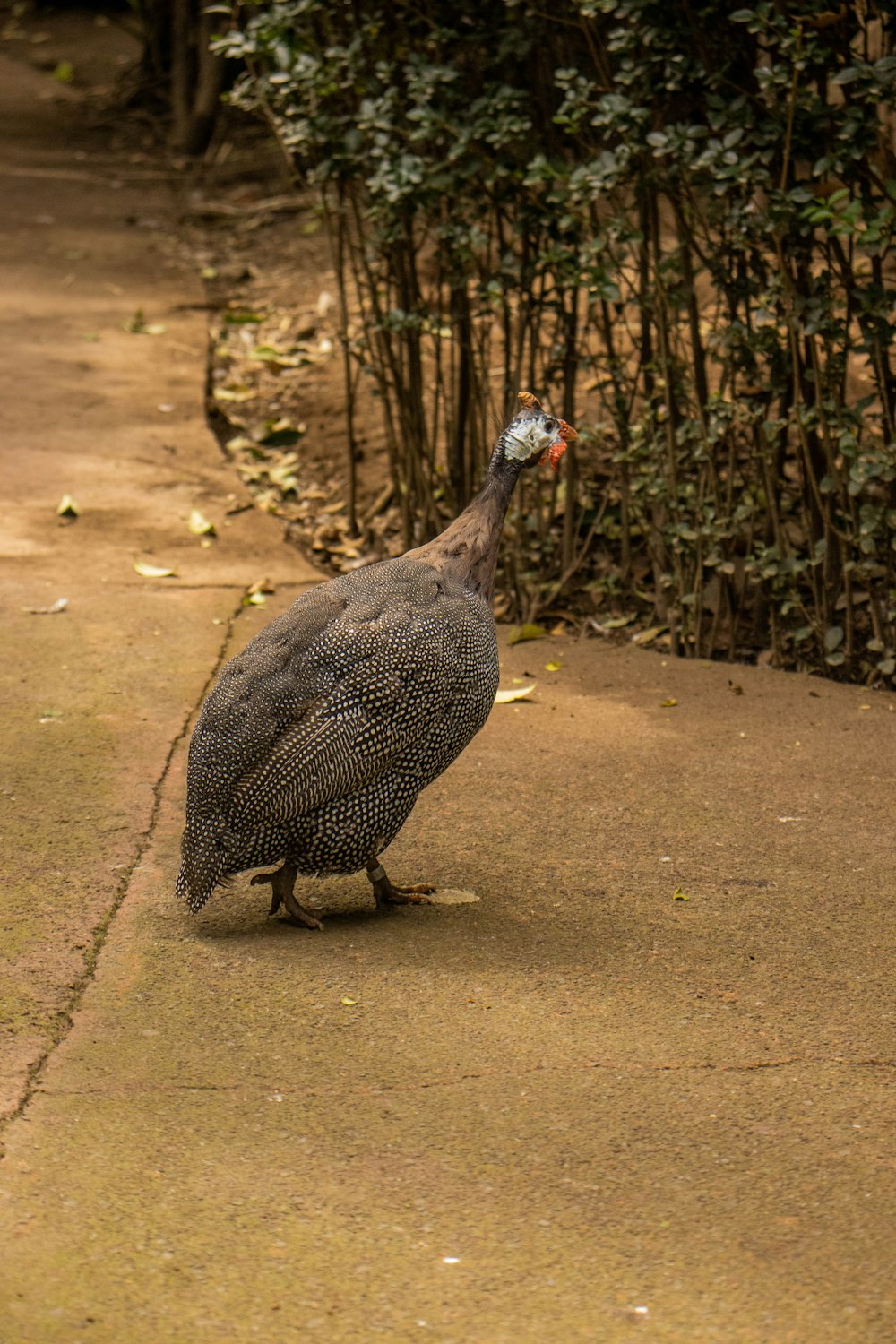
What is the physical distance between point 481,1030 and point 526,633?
8.97ft

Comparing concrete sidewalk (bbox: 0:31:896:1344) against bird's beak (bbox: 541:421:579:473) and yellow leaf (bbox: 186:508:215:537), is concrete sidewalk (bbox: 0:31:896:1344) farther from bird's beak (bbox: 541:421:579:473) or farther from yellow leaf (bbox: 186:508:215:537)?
bird's beak (bbox: 541:421:579:473)


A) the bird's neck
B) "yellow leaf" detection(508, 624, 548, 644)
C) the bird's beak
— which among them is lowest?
"yellow leaf" detection(508, 624, 548, 644)

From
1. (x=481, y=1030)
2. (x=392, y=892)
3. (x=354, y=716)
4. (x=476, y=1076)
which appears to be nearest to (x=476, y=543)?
(x=354, y=716)

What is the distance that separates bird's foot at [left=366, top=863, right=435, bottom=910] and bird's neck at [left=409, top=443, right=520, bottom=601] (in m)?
0.75

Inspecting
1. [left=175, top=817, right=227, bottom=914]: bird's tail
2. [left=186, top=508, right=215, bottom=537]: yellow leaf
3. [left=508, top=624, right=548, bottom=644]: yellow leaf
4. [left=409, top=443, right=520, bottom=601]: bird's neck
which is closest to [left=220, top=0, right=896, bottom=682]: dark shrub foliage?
[left=508, top=624, right=548, bottom=644]: yellow leaf

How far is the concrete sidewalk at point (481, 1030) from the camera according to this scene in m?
2.48

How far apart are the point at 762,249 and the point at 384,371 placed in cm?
180

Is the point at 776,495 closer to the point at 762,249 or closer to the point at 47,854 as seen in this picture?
the point at 762,249

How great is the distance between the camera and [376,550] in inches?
271

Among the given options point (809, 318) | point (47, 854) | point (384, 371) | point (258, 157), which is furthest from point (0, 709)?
point (258, 157)

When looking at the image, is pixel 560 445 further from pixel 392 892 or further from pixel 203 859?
pixel 203 859

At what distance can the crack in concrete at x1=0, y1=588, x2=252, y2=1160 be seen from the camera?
2994mm

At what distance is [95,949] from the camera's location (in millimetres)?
3551

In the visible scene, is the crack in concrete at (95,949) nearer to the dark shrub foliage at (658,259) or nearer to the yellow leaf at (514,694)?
the yellow leaf at (514,694)
